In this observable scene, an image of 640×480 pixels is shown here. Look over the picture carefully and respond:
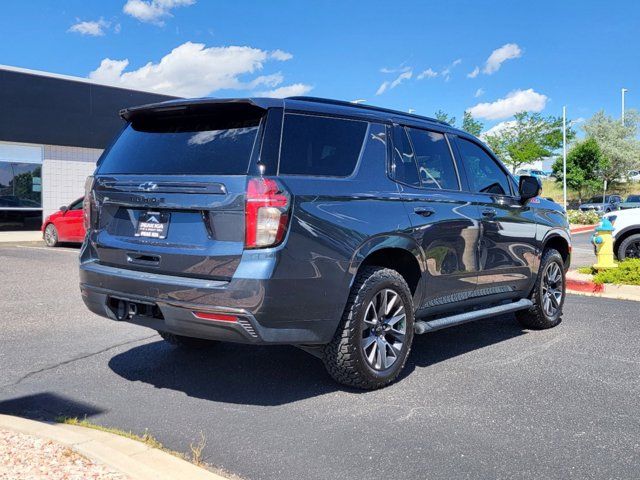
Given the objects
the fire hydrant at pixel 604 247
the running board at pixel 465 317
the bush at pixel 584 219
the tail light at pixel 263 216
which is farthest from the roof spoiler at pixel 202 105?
the bush at pixel 584 219

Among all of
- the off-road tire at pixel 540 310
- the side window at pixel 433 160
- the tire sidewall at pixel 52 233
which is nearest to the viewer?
the side window at pixel 433 160

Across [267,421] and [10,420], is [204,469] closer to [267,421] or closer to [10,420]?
[267,421]

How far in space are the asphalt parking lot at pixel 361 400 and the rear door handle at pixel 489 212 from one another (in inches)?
49.3

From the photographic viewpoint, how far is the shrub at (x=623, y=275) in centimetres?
913

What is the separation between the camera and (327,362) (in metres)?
4.38

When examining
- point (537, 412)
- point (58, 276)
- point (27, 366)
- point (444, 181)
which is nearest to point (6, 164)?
point (58, 276)

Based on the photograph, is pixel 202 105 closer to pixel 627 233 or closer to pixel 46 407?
pixel 46 407

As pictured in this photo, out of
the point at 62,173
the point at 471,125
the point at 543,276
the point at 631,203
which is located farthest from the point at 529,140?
Answer: the point at 543,276

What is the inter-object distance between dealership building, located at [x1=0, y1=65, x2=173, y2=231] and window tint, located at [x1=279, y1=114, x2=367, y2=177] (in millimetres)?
17955

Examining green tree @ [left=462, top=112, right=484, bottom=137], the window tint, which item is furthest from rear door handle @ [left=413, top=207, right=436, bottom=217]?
green tree @ [left=462, top=112, right=484, bottom=137]

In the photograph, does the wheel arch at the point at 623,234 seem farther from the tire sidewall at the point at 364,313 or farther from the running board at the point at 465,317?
the tire sidewall at the point at 364,313

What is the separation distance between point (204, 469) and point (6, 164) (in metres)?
20.3

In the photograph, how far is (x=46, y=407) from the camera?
13.6 ft

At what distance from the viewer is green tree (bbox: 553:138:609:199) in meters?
54.9
